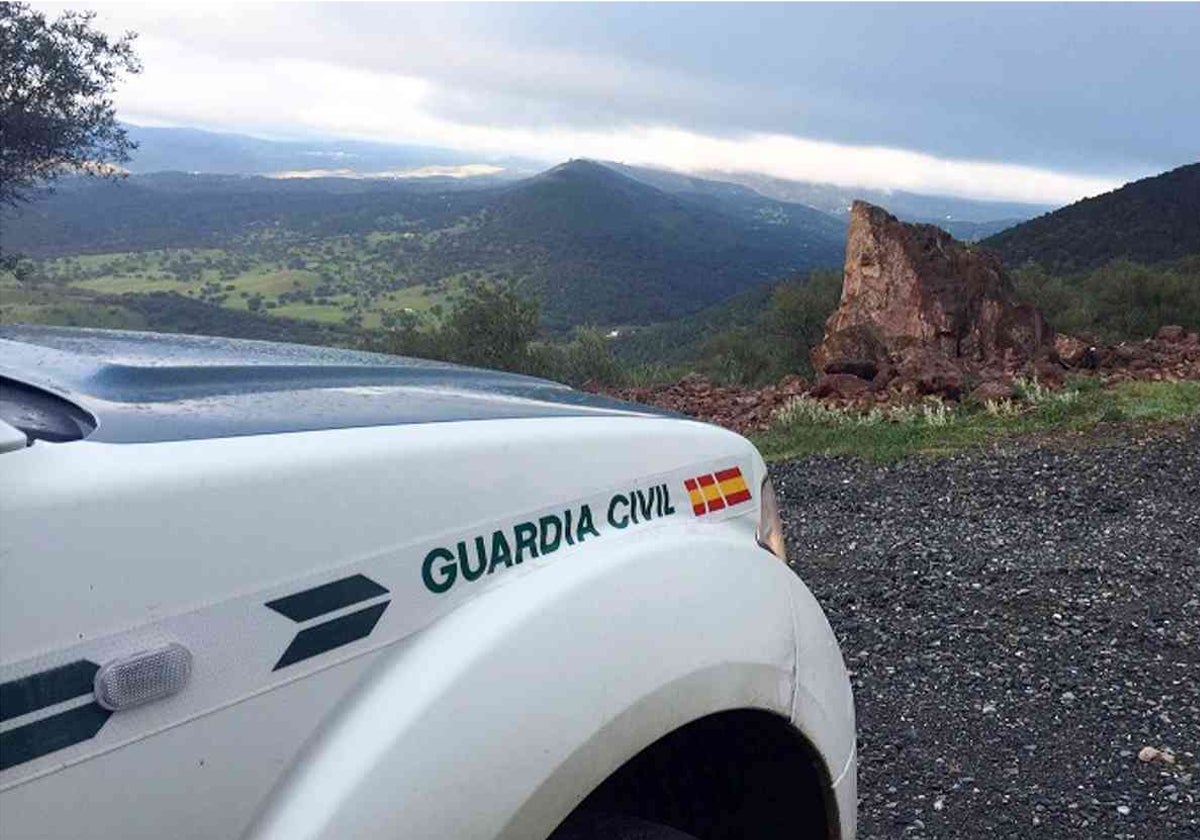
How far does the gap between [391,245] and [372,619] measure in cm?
7759

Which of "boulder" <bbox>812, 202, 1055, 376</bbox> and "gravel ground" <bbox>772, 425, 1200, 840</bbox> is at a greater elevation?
"boulder" <bbox>812, 202, 1055, 376</bbox>

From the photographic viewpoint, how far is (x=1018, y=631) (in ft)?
16.7

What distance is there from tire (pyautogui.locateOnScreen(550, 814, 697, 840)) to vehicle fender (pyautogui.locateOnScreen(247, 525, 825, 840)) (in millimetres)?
186

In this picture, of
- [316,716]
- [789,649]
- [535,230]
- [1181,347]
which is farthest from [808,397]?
[535,230]

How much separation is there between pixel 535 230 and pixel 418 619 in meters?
91.8

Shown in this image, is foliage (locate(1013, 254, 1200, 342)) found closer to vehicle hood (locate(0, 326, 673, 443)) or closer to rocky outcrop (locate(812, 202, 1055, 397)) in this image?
rocky outcrop (locate(812, 202, 1055, 397))

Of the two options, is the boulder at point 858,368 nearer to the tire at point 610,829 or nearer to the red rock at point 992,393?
the red rock at point 992,393

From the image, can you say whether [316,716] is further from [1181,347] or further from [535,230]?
[535,230]

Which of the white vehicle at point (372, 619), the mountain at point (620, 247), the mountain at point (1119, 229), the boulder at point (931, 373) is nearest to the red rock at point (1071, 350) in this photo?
the boulder at point (931, 373)

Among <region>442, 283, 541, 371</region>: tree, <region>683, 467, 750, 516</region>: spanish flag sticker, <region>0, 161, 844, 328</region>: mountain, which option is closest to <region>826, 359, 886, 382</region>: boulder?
<region>442, 283, 541, 371</region>: tree

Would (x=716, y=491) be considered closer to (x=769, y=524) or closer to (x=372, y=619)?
(x=769, y=524)

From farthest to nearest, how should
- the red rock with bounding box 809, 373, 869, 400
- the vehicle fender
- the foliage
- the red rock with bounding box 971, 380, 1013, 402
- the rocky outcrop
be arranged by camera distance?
the foliage
the rocky outcrop
the red rock with bounding box 809, 373, 869, 400
the red rock with bounding box 971, 380, 1013, 402
the vehicle fender

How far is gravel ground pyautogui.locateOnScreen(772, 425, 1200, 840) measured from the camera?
3672 millimetres

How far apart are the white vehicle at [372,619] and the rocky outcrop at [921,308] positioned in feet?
36.5
